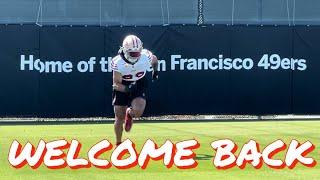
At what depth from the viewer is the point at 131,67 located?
1136 cm

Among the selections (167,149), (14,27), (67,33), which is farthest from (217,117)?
(167,149)

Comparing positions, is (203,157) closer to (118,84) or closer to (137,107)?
(137,107)

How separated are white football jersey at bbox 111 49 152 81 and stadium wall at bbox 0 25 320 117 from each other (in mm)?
8937

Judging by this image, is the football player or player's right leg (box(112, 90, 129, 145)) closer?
the football player

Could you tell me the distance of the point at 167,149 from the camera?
11.8 m

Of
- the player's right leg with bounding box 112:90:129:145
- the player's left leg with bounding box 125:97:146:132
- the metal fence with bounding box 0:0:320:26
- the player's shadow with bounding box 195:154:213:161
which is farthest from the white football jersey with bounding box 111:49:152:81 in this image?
the metal fence with bounding box 0:0:320:26

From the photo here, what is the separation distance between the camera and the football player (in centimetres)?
1123

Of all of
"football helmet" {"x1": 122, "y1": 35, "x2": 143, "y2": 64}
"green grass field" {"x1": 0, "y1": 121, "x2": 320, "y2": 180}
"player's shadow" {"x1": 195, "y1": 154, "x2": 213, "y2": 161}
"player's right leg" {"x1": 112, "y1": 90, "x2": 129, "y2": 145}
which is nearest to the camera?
"green grass field" {"x1": 0, "y1": 121, "x2": 320, "y2": 180}

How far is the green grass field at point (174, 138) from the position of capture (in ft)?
29.6

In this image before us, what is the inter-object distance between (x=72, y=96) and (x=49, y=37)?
1.79 meters

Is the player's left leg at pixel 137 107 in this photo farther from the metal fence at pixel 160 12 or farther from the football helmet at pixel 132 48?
the metal fence at pixel 160 12

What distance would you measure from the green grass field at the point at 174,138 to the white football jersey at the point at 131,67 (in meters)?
1.35

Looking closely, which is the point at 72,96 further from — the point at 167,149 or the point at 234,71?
the point at 167,149

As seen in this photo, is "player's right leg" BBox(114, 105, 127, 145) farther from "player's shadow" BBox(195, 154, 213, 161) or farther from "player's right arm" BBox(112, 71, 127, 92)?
"player's shadow" BBox(195, 154, 213, 161)
